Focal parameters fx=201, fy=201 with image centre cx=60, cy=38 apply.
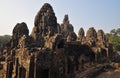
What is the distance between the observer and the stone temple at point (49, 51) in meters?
20.5

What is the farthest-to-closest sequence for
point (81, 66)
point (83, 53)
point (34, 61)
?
point (83, 53), point (81, 66), point (34, 61)

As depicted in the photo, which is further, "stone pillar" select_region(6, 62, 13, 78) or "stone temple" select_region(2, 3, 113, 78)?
"stone pillar" select_region(6, 62, 13, 78)

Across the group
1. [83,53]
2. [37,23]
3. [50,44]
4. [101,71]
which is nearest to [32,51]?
[50,44]

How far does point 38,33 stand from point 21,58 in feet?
89.4

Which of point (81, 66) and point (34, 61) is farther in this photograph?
point (81, 66)

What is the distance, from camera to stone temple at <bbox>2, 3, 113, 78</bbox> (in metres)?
20.5

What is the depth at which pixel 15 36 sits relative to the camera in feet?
156

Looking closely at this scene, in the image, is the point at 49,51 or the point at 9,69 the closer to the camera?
the point at 49,51

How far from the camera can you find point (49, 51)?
20734 mm

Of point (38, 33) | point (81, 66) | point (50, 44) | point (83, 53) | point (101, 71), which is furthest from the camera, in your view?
point (38, 33)

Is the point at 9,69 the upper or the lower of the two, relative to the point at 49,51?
lower

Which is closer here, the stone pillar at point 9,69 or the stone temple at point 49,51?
the stone temple at point 49,51

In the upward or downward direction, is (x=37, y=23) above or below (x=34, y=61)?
above

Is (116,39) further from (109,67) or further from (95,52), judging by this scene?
(109,67)
